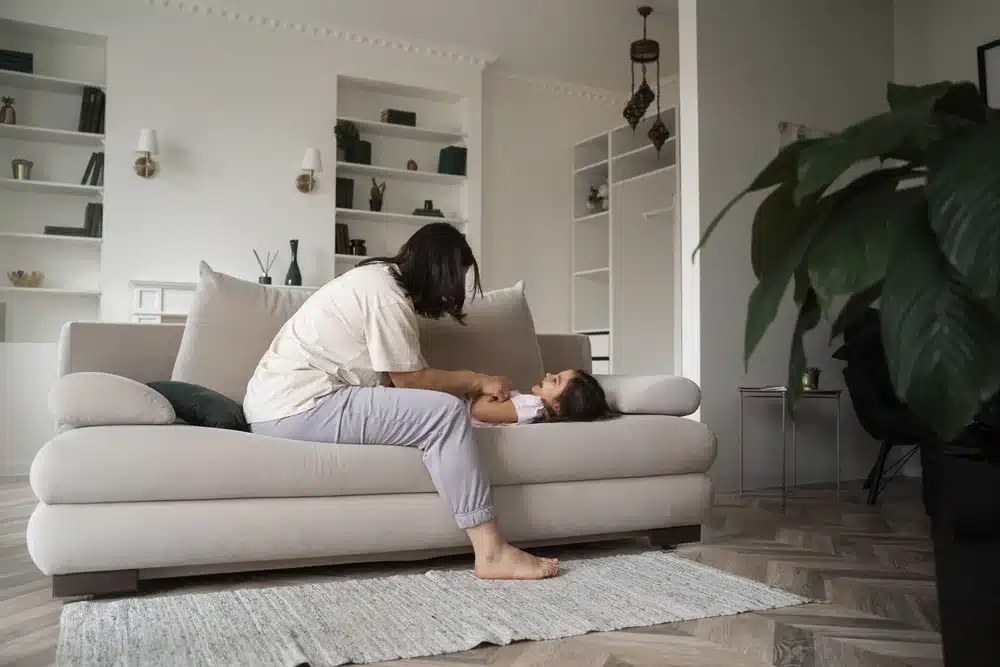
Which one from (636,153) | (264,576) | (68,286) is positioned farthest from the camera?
(636,153)

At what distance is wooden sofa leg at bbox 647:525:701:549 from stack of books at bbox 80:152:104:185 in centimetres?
406

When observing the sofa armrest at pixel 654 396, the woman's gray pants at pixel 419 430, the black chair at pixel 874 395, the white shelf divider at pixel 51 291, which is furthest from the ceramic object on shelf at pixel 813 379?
the white shelf divider at pixel 51 291

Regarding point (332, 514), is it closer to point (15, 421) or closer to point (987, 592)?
point (987, 592)

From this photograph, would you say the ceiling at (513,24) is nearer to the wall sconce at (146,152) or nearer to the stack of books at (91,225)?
the wall sconce at (146,152)

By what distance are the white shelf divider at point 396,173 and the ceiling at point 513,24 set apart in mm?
928

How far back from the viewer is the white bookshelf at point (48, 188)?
16.1 feet

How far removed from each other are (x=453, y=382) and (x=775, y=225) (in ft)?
6.04

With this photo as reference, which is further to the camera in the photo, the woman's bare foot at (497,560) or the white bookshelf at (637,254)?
the white bookshelf at (637,254)

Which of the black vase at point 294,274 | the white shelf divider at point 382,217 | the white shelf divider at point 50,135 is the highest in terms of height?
the white shelf divider at point 50,135

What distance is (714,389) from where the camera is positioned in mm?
4113

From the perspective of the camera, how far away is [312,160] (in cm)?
541

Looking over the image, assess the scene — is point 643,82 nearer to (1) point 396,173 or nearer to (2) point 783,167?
(1) point 396,173

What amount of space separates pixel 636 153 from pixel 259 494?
4.43 metres

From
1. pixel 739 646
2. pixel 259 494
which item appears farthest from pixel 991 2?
pixel 259 494
